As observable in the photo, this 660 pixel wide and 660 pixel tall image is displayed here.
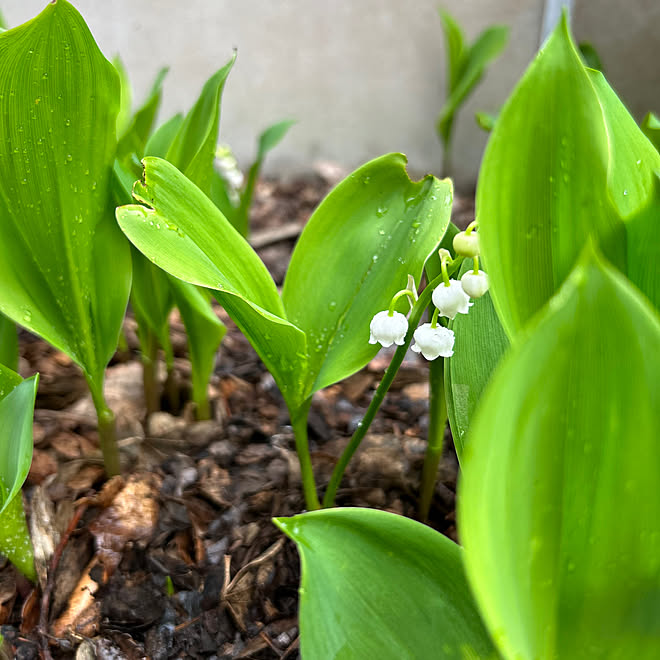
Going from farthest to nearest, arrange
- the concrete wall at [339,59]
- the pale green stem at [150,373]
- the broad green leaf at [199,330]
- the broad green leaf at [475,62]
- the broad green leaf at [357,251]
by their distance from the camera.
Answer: the concrete wall at [339,59] → the broad green leaf at [475,62] → the pale green stem at [150,373] → the broad green leaf at [199,330] → the broad green leaf at [357,251]

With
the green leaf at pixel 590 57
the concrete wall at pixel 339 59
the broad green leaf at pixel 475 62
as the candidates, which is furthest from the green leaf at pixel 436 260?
the concrete wall at pixel 339 59

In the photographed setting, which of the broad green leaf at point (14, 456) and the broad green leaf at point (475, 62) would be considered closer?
the broad green leaf at point (14, 456)

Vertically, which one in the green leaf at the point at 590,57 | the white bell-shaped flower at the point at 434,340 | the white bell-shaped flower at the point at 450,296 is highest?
the green leaf at the point at 590,57

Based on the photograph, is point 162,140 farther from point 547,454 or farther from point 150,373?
point 547,454

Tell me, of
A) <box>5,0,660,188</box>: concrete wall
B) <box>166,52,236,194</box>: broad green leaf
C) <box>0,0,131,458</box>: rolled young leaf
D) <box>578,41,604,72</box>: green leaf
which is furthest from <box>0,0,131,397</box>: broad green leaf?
<box>5,0,660,188</box>: concrete wall

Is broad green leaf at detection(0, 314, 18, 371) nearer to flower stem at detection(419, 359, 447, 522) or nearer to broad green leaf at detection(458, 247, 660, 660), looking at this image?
flower stem at detection(419, 359, 447, 522)

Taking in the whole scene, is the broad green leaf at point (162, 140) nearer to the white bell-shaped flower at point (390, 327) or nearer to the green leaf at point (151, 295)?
the green leaf at point (151, 295)

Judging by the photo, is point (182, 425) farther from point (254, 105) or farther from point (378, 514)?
point (254, 105)
